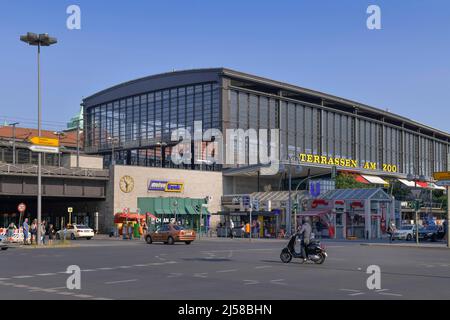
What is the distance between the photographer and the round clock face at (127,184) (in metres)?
71.9

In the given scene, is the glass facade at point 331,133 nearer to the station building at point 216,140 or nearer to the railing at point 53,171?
the station building at point 216,140

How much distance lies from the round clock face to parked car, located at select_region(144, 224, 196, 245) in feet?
90.6

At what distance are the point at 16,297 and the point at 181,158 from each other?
255ft

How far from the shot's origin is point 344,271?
21.0 m

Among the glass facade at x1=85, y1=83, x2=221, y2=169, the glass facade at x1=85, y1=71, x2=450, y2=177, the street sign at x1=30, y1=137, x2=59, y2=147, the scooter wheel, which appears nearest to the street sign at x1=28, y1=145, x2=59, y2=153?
the street sign at x1=30, y1=137, x2=59, y2=147

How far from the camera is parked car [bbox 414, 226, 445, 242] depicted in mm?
52500

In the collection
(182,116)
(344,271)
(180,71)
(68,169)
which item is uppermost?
(180,71)

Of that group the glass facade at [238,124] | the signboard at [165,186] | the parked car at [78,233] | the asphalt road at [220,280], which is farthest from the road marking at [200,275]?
the glass facade at [238,124]

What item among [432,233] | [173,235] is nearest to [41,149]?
[173,235]

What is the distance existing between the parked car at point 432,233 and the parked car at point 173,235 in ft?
69.3

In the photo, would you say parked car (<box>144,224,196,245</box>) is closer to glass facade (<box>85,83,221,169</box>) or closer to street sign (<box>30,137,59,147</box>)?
street sign (<box>30,137,59,147</box>)

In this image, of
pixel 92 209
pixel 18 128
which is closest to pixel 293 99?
pixel 92 209

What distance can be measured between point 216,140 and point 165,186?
13.9 metres
